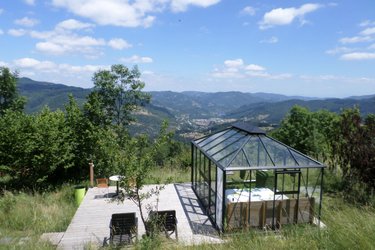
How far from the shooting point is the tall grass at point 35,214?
28.0 ft

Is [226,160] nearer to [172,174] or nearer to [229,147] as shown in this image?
[229,147]

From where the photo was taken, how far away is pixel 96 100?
14078mm

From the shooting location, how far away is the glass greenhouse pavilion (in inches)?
334

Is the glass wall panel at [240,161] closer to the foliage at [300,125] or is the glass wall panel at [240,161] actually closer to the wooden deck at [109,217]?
the wooden deck at [109,217]

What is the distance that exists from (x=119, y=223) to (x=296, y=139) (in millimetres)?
27323

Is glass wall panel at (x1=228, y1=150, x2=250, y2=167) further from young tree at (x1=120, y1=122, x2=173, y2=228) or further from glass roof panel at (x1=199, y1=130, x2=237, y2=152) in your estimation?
young tree at (x1=120, y1=122, x2=173, y2=228)

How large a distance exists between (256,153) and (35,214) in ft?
21.6

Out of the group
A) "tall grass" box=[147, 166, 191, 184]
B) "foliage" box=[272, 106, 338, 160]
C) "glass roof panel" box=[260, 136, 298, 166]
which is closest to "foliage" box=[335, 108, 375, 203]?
"glass roof panel" box=[260, 136, 298, 166]

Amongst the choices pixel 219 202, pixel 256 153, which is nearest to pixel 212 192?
pixel 219 202

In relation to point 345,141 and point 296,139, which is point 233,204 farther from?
point 296,139

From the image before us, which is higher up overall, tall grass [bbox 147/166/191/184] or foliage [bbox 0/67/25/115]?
foliage [bbox 0/67/25/115]

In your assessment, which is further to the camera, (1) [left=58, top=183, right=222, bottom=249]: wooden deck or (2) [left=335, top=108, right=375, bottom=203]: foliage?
(2) [left=335, top=108, right=375, bottom=203]: foliage

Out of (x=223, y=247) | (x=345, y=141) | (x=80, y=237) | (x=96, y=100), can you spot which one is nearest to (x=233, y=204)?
(x=80, y=237)

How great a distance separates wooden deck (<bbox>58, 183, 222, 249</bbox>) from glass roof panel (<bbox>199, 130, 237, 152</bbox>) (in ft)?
6.44
